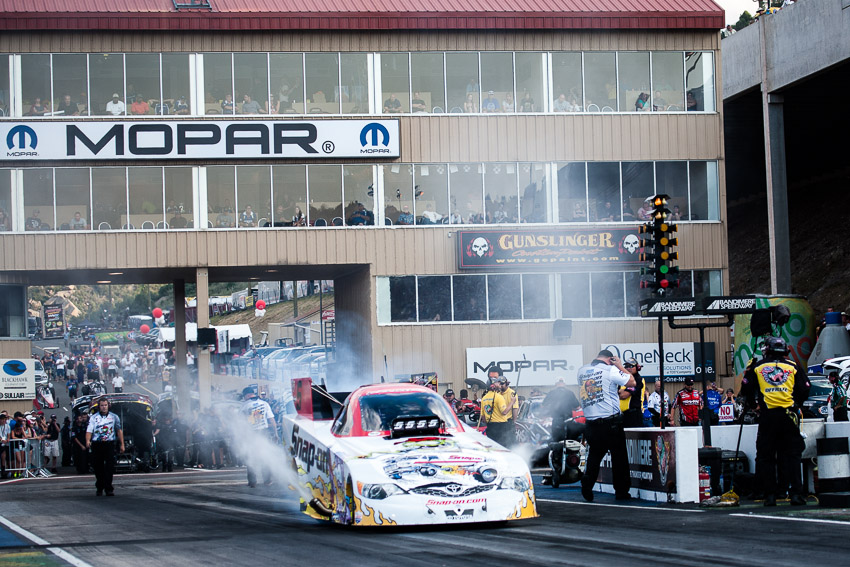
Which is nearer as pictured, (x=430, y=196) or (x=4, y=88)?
(x=4, y=88)

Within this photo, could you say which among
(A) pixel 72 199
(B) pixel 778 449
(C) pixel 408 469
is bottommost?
(B) pixel 778 449

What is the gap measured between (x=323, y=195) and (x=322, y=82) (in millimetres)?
3447

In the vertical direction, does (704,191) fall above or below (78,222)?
above

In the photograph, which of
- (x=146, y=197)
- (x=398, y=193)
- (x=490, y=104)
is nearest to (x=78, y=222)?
(x=146, y=197)

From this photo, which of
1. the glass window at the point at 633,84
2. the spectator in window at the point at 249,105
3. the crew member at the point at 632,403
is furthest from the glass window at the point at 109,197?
the crew member at the point at 632,403

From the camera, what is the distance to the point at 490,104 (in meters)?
34.9

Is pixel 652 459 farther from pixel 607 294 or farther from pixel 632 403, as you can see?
pixel 607 294

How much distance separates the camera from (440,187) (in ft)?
114

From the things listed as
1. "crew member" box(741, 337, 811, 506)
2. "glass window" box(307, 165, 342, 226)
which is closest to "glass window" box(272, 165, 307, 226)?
"glass window" box(307, 165, 342, 226)

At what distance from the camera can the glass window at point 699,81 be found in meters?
36.0

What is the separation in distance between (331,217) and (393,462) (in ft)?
77.3

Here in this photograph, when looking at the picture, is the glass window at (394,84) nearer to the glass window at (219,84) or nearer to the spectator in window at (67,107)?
the glass window at (219,84)

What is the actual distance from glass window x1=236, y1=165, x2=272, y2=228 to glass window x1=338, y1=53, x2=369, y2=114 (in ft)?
10.5

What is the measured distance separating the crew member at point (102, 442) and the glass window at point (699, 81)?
23.1 metres
